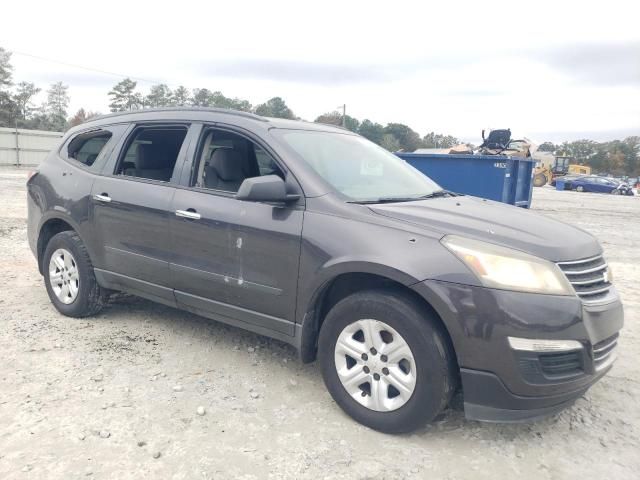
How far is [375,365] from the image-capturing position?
295 cm

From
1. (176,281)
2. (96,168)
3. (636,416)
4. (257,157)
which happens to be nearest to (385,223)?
(257,157)

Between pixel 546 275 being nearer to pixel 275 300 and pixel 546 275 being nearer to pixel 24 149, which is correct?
pixel 275 300

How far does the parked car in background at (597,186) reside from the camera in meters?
36.0

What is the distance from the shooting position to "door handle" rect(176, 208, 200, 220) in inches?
145

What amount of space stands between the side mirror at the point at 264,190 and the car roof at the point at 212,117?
2.11ft

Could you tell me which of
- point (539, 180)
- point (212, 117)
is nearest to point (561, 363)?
point (212, 117)

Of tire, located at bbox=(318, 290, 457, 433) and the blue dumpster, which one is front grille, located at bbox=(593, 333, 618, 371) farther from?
the blue dumpster

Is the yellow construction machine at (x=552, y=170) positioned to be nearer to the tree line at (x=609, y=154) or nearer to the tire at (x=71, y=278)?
the tire at (x=71, y=278)

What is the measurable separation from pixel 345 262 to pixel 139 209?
1.86 m

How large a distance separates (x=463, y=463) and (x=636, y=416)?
1322 millimetres

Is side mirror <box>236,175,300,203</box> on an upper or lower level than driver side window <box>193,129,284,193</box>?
lower

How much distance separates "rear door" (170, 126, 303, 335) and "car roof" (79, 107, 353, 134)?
105 millimetres

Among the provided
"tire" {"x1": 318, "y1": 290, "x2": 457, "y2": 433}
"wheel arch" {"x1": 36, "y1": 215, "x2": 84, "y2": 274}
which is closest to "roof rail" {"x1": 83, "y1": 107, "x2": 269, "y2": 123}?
"wheel arch" {"x1": 36, "y1": 215, "x2": 84, "y2": 274}

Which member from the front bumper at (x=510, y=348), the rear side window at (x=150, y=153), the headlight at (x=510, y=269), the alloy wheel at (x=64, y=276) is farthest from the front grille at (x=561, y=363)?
the alloy wheel at (x=64, y=276)
